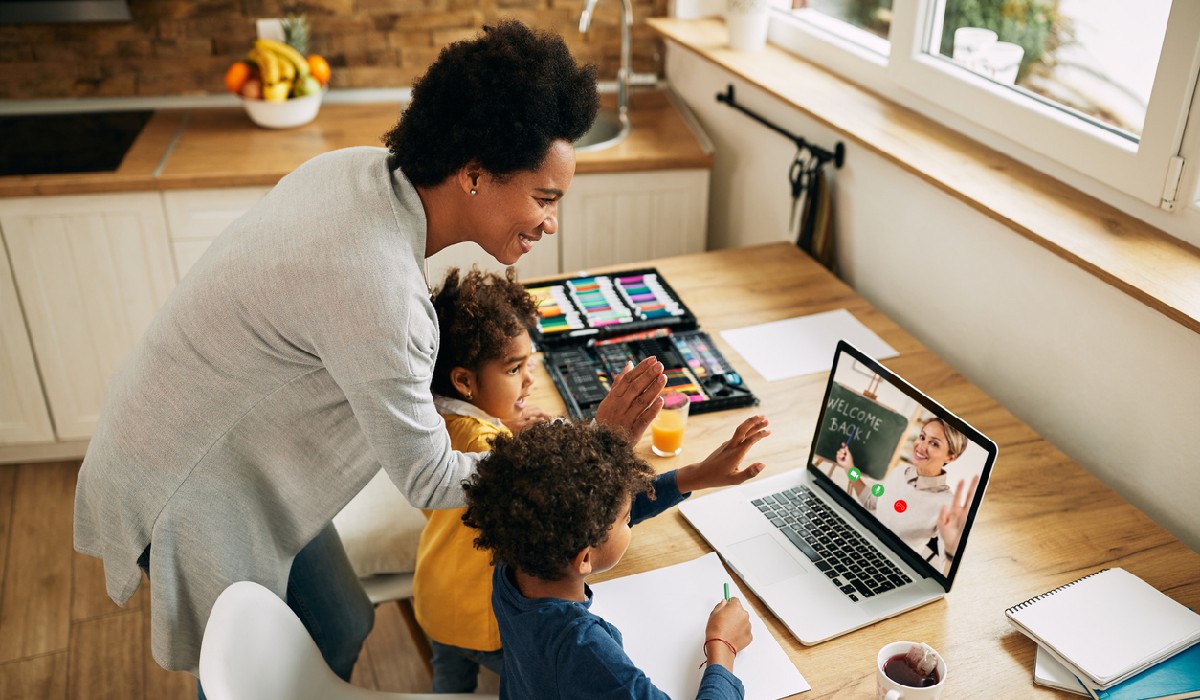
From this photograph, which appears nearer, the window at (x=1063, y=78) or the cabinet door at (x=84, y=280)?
the window at (x=1063, y=78)

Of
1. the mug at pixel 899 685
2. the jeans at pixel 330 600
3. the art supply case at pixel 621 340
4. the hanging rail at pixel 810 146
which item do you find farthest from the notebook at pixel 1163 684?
the hanging rail at pixel 810 146

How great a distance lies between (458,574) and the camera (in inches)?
59.2

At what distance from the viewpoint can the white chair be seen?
1.19 m

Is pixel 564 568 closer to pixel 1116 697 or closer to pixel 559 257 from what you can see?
pixel 1116 697

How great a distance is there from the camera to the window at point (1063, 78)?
1536mm

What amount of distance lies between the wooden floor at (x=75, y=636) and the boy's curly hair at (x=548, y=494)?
2.57 ft

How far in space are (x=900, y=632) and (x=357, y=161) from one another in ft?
3.12

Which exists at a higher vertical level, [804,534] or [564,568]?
[564,568]

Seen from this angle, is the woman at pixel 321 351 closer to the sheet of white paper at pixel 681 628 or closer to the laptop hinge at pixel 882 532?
the sheet of white paper at pixel 681 628

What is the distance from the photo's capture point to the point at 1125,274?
1.46m

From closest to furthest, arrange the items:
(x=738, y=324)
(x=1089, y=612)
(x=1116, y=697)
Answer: (x=1116, y=697) → (x=1089, y=612) → (x=738, y=324)

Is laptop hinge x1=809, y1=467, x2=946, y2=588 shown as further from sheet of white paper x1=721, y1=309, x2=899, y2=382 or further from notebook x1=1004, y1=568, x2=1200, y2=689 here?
sheet of white paper x1=721, y1=309, x2=899, y2=382

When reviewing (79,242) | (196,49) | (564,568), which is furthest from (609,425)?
(196,49)

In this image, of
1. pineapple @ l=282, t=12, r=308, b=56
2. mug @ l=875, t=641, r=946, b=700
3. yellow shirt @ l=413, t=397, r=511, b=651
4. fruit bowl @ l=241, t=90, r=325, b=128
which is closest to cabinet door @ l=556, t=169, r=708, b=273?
fruit bowl @ l=241, t=90, r=325, b=128
